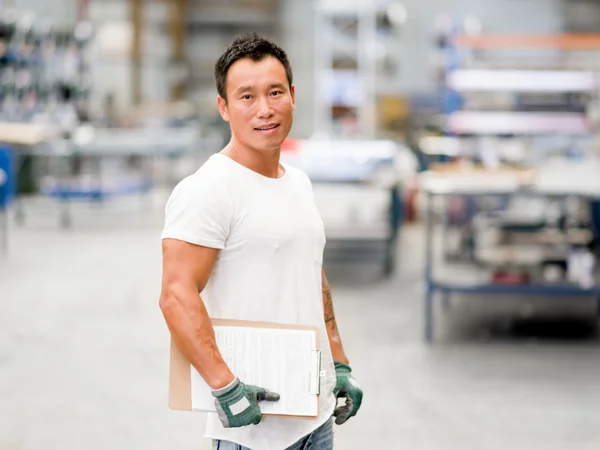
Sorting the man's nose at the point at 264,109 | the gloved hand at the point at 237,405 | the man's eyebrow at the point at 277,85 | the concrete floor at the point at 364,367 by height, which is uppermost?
the man's eyebrow at the point at 277,85

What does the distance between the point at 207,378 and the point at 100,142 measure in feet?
27.4

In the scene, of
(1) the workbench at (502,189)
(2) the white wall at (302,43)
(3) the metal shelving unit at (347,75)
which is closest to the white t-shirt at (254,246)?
(1) the workbench at (502,189)

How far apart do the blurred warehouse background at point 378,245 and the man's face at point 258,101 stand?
6.49 feet

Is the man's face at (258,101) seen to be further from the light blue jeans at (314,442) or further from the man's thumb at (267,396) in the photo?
the light blue jeans at (314,442)

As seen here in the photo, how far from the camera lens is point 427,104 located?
42.1 ft

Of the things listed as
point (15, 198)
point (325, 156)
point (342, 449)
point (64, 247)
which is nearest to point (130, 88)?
point (15, 198)

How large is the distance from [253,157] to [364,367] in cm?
292

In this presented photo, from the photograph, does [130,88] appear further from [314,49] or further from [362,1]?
[362,1]

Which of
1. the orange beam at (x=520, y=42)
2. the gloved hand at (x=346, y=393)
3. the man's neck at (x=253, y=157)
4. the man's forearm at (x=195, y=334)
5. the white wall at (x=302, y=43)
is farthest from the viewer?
the white wall at (x=302, y=43)

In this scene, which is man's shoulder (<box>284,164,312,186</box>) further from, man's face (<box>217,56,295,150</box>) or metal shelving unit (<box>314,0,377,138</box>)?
metal shelving unit (<box>314,0,377,138</box>)

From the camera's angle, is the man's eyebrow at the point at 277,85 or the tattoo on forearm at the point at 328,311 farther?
the tattoo on forearm at the point at 328,311

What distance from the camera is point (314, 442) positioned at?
1692 millimetres

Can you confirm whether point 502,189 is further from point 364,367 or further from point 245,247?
point 245,247

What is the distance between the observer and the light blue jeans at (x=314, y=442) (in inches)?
64.3
